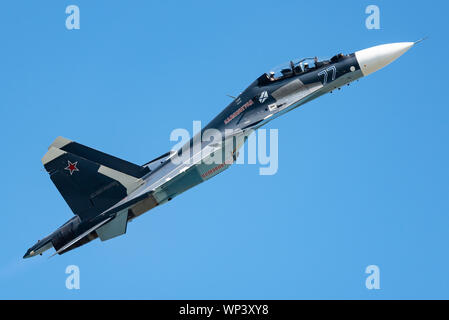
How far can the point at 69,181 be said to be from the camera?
1254 inches

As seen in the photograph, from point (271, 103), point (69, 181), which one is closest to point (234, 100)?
point (271, 103)

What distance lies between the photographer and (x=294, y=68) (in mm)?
32281

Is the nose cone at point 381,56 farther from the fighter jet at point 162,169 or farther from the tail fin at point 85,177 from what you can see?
the tail fin at point 85,177

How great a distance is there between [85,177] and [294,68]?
25.8 ft

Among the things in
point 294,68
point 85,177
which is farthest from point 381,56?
point 85,177

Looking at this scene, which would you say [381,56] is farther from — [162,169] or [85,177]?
[85,177]

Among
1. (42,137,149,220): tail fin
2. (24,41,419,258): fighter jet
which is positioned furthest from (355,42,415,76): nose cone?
(42,137,149,220): tail fin

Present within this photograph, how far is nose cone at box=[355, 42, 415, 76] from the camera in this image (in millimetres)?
31656

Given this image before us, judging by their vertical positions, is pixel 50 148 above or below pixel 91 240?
above

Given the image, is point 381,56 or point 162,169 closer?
point 381,56

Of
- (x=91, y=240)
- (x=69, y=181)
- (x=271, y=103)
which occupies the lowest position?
(x=91, y=240)

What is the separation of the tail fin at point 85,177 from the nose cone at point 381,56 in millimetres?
8507

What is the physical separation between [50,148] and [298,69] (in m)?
8.66

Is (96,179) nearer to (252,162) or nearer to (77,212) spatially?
(77,212)
